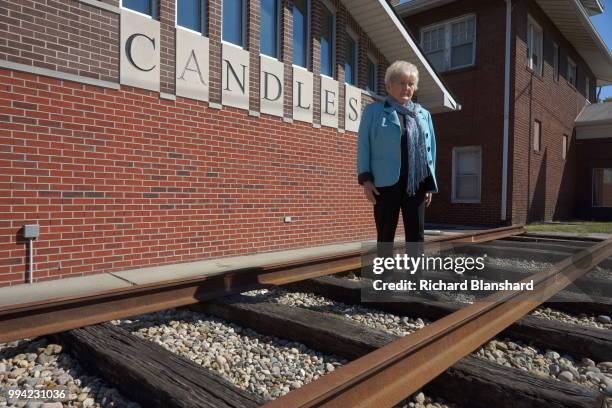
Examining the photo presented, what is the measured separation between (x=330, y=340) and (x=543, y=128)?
48.6ft

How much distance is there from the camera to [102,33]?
490 centimetres

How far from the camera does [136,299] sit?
9.30 feet

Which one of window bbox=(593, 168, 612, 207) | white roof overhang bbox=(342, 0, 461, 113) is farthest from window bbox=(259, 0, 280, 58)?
window bbox=(593, 168, 612, 207)

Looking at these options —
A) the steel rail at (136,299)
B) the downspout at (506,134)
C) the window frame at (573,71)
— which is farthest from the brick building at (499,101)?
the steel rail at (136,299)

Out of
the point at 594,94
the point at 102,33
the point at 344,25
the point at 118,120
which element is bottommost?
the point at 118,120

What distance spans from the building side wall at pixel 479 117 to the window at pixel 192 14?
9.25 metres

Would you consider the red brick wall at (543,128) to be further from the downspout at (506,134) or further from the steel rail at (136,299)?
the steel rail at (136,299)

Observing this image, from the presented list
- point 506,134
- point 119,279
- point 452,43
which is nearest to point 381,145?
point 119,279

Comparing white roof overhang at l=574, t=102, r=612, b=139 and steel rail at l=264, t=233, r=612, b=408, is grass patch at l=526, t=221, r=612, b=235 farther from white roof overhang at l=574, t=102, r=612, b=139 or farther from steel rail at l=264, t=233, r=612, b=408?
steel rail at l=264, t=233, r=612, b=408

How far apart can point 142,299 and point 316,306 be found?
4.17 ft

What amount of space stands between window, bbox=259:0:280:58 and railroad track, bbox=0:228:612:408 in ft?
13.9

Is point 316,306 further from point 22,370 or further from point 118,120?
point 118,120

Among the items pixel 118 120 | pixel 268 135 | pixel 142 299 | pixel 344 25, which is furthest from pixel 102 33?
pixel 344 25

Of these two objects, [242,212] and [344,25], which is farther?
[344,25]
